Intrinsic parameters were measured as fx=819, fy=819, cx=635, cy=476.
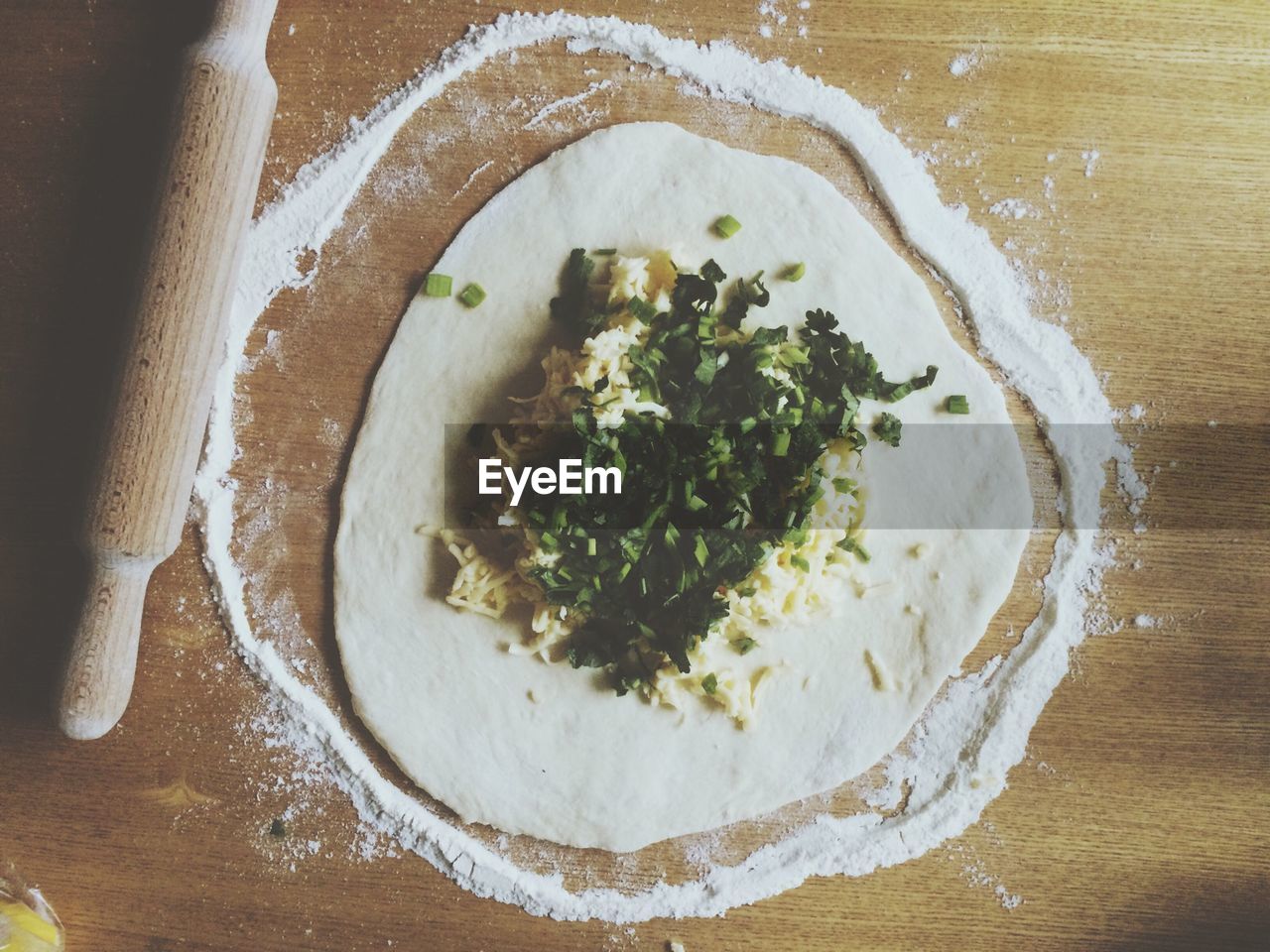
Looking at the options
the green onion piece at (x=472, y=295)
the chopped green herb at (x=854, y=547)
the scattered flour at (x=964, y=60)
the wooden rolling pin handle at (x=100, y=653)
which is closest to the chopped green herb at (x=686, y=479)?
the chopped green herb at (x=854, y=547)

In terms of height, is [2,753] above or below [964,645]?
below

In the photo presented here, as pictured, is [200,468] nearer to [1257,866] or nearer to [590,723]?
[590,723]

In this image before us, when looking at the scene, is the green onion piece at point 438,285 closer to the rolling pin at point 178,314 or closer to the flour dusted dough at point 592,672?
the flour dusted dough at point 592,672

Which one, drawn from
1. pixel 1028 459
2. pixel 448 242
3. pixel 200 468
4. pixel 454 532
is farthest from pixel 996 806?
pixel 200 468

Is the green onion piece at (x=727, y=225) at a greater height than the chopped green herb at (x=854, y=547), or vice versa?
the green onion piece at (x=727, y=225)

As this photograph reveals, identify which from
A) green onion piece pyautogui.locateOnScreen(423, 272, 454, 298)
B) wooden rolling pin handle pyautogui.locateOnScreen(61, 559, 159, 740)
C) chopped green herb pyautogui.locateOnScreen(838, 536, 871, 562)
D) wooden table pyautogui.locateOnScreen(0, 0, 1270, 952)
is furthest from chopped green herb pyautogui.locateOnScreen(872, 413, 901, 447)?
wooden rolling pin handle pyautogui.locateOnScreen(61, 559, 159, 740)

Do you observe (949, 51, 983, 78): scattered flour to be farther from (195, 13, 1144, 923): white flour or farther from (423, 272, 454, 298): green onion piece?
(423, 272, 454, 298): green onion piece
